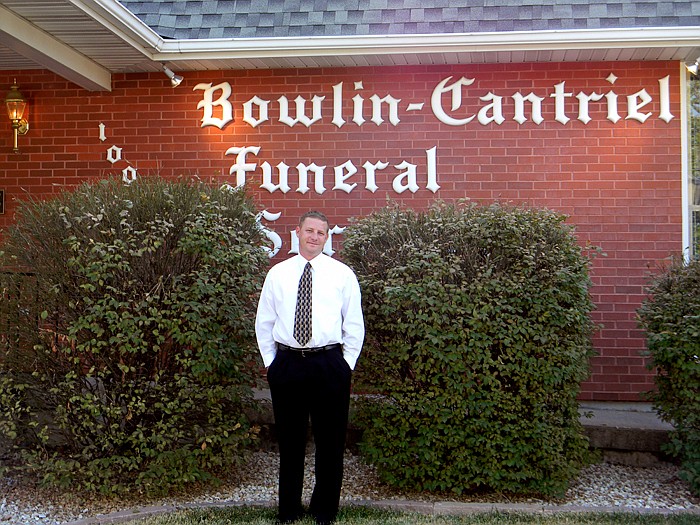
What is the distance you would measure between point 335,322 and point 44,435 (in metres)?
2.07

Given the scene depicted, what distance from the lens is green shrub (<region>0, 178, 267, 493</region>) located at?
484 centimetres

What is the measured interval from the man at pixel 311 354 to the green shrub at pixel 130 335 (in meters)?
0.54

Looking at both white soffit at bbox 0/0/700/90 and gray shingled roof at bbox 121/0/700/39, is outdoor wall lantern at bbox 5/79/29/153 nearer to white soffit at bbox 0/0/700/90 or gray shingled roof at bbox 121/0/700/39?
white soffit at bbox 0/0/700/90

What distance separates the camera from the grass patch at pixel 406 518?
181 inches

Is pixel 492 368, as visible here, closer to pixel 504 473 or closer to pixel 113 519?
pixel 504 473

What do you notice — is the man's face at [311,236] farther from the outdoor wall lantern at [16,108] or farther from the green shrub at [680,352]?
the outdoor wall lantern at [16,108]

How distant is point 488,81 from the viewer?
7.10m

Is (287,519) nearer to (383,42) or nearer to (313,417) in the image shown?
(313,417)

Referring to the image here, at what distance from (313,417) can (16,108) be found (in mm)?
4841

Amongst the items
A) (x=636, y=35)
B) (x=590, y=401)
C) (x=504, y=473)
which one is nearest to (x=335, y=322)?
(x=504, y=473)

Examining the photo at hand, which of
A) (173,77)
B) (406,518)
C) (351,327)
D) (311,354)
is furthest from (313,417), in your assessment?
(173,77)

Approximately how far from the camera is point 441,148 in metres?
7.15

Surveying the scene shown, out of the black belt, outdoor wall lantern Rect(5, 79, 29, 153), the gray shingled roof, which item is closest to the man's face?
the black belt

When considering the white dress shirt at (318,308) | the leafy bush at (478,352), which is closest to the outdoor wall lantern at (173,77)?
the leafy bush at (478,352)
